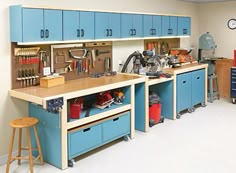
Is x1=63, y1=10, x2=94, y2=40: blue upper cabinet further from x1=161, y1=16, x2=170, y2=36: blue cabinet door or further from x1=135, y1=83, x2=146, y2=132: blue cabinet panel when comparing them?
x1=161, y1=16, x2=170, y2=36: blue cabinet door

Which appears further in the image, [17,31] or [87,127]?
[87,127]

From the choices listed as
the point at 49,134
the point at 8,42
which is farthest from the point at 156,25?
the point at 49,134

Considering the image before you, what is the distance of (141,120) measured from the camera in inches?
193

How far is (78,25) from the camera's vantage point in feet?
13.6

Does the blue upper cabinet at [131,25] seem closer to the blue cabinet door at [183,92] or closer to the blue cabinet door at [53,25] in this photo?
the blue cabinet door at [183,92]

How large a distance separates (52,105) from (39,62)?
0.98m

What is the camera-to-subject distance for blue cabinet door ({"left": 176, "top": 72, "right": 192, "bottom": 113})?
5.58m

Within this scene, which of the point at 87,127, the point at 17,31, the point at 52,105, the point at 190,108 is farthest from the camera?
the point at 190,108

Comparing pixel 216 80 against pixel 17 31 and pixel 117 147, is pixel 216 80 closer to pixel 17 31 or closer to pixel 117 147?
pixel 117 147

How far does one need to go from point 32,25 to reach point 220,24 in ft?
17.4

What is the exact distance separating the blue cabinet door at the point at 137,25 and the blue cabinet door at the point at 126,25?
91 millimetres

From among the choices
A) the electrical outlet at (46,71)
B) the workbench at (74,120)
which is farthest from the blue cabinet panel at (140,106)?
the electrical outlet at (46,71)

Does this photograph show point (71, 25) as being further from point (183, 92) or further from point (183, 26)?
point (183, 26)

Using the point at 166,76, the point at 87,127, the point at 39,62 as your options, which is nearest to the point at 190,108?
the point at 166,76
